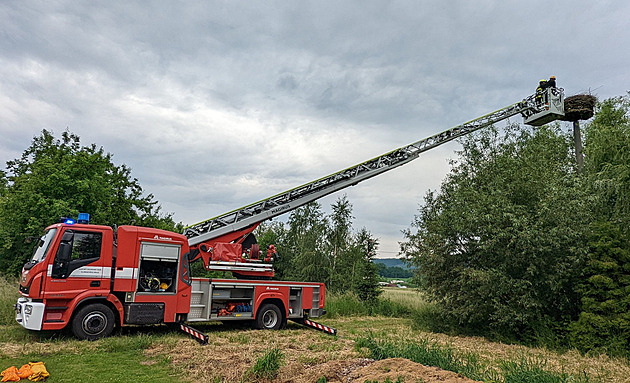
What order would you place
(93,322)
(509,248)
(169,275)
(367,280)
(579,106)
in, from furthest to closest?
1. (367,280)
2. (579,106)
3. (509,248)
4. (169,275)
5. (93,322)

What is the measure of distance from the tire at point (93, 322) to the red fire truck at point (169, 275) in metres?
0.02

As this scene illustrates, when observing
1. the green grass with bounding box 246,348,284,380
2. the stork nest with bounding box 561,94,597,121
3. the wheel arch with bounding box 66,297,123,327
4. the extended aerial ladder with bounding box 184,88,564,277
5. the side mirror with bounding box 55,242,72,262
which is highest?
the stork nest with bounding box 561,94,597,121

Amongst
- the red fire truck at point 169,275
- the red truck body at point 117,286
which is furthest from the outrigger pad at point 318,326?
the red truck body at point 117,286

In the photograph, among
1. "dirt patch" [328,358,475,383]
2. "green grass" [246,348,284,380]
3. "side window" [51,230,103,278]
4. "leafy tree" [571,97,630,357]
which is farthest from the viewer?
"leafy tree" [571,97,630,357]

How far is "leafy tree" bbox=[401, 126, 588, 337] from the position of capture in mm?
12484

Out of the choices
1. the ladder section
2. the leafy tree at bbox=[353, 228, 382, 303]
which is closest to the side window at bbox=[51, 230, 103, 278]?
the ladder section

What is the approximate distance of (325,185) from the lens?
14.7 meters

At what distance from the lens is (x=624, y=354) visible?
34.7ft

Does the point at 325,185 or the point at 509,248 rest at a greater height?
the point at 325,185

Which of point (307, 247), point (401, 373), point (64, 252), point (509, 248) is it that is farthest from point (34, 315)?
point (307, 247)

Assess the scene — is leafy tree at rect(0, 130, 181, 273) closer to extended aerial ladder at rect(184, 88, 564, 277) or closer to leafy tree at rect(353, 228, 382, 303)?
extended aerial ladder at rect(184, 88, 564, 277)

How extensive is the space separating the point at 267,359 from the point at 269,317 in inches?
261

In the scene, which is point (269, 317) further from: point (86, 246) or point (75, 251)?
point (75, 251)

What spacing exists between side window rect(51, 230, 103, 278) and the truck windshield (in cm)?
41
